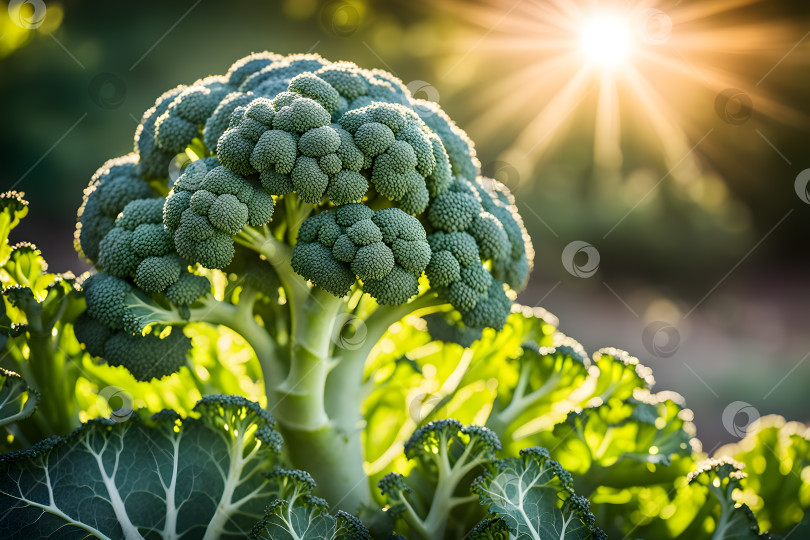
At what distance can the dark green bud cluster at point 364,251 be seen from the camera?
90 cm

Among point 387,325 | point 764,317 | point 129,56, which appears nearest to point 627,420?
point 387,325

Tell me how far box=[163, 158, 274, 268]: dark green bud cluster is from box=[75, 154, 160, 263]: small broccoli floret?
23 cm

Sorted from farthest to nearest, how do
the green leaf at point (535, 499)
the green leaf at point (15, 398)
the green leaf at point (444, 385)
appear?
1. the green leaf at point (444, 385)
2. the green leaf at point (15, 398)
3. the green leaf at point (535, 499)

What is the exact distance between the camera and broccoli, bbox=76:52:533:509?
904mm

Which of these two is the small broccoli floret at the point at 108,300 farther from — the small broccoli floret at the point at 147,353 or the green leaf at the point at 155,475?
the green leaf at the point at 155,475

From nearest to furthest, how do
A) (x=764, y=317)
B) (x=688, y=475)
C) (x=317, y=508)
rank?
1. (x=317, y=508)
2. (x=688, y=475)
3. (x=764, y=317)

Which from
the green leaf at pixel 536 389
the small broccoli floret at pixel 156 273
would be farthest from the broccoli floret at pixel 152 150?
the green leaf at pixel 536 389

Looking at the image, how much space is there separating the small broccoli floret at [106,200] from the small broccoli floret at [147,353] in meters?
0.23

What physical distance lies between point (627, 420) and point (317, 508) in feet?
1.91

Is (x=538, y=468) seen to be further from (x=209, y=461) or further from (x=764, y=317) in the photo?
(x=764, y=317)

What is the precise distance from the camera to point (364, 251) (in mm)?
890

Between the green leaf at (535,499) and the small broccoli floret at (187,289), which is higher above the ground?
the green leaf at (535,499)

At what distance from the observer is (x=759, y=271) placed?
4203mm

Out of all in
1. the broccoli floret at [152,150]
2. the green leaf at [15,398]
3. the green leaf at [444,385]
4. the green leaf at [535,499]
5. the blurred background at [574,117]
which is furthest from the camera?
the blurred background at [574,117]
